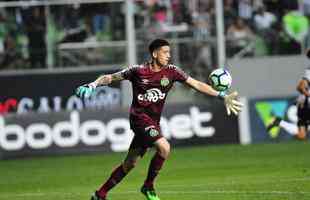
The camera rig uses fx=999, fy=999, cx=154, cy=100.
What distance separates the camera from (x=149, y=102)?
13727mm

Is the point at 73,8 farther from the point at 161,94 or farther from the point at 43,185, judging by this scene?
the point at 161,94

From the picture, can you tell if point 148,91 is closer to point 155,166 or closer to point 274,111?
point 155,166

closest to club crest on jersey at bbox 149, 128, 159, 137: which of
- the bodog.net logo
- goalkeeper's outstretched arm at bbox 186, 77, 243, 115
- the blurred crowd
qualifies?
goalkeeper's outstretched arm at bbox 186, 77, 243, 115

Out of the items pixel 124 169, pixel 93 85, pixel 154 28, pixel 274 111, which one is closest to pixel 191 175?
pixel 124 169

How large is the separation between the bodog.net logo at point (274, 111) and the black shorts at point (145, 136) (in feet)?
43.6

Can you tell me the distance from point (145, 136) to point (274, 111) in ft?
45.3

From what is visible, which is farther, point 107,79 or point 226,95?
point 107,79

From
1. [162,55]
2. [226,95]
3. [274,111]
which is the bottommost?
[274,111]

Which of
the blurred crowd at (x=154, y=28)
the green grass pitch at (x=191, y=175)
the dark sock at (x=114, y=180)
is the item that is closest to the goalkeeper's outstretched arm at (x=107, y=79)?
the dark sock at (x=114, y=180)

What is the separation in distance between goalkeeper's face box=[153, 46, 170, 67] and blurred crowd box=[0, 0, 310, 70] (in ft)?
49.7

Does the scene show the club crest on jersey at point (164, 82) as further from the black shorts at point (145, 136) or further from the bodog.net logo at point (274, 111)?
the bodog.net logo at point (274, 111)

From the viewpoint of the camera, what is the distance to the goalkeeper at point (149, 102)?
13.6 meters

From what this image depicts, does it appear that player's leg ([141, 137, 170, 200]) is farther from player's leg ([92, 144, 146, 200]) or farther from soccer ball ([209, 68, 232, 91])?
soccer ball ([209, 68, 232, 91])

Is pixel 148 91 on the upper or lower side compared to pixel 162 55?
lower
